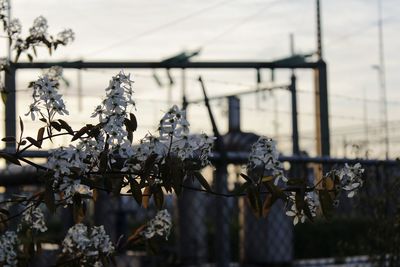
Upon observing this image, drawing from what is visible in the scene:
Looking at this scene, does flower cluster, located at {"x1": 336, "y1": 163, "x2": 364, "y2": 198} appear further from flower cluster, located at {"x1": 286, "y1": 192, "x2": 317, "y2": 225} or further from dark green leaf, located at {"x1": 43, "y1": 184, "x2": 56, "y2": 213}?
dark green leaf, located at {"x1": 43, "y1": 184, "x2": 56, "y2": 213}

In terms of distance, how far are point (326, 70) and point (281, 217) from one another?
1.62 metres

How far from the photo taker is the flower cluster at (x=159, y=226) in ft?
11.7

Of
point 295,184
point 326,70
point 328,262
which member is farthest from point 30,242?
point 328,262

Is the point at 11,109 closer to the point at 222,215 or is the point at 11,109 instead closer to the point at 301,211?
the point at 222,215

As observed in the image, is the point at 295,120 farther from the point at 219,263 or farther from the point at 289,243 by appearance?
the point at 219,263

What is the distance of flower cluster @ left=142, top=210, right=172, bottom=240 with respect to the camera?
355 cm

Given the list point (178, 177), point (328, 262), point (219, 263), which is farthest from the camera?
point (328, 262)

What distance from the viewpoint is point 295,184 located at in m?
2.70

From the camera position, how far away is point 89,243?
3.46 metres

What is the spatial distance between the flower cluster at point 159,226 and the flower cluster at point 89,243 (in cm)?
20

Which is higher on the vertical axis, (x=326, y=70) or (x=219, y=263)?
(x=326, y=70)

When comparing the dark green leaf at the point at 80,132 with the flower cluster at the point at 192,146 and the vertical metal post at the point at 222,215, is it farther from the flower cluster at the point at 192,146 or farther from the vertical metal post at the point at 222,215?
the vertical metal post at the point at 222,215

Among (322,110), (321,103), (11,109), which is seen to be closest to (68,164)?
(11,109)

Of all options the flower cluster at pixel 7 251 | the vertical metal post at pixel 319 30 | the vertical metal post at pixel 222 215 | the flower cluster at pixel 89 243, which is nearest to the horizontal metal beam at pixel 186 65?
the vertical metal post at pixel 319 30
